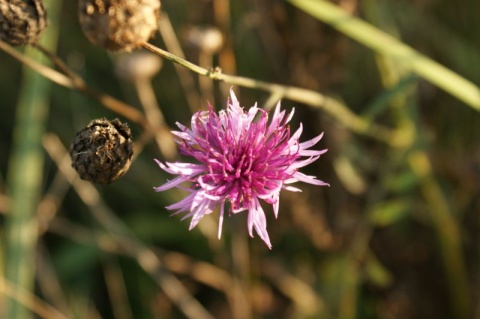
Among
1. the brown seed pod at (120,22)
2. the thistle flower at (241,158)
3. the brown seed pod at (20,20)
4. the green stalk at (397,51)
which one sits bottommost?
the thistle flower at (241,158)

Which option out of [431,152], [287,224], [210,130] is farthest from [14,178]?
[431,152]

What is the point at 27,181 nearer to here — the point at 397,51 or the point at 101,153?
the point at 101,153

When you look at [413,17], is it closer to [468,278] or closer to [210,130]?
[468,278]

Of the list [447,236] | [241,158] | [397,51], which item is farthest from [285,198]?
[241,158]

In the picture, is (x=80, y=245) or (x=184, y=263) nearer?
(x=184, y=263)

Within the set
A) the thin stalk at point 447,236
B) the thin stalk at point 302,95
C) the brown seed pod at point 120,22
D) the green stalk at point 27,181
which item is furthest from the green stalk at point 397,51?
the green stalk at point 27,181

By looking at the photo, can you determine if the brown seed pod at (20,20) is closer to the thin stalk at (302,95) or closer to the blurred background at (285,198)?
the thin stalk at (302,95)

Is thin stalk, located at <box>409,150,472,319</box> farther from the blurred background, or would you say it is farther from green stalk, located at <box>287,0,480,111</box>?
green stalk, located at <box>287,0,480,111</box>
